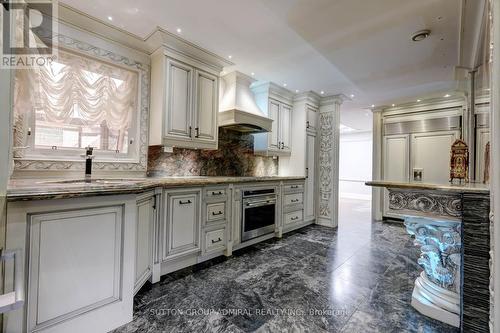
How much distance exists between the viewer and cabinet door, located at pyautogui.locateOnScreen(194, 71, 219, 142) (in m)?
2.88

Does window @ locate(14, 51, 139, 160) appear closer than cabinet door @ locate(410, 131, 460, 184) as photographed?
Yes

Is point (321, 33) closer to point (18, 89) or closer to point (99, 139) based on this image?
point (99, 139)

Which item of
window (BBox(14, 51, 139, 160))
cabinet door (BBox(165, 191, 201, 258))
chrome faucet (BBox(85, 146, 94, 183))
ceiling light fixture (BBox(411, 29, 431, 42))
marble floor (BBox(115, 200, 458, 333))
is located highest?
ceiling light fixture (BBox(411, 29, 431, 42))

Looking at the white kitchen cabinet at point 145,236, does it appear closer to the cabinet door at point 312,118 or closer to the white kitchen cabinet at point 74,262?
the white kitchen cabinet at point 74,262

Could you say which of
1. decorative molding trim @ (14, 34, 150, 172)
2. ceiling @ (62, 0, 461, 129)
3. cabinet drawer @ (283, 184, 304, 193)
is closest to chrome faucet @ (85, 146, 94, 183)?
decorative molding trim @ (14, 34, 150, 172)

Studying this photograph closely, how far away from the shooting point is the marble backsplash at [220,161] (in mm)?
2861

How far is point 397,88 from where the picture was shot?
13.0 feet

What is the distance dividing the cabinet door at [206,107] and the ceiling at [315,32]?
39 cm

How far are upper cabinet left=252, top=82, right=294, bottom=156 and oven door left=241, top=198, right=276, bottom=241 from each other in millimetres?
1028

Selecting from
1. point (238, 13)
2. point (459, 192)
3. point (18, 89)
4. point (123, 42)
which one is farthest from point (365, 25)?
point (18, 89)

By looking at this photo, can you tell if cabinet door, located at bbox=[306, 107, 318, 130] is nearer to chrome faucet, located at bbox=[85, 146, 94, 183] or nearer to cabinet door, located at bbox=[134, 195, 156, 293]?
cabinet door, located at bbox=[134, 195, 156, 293]

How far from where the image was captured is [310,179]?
431 cm

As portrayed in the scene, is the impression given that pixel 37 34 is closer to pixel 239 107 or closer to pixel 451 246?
pixel 239 107

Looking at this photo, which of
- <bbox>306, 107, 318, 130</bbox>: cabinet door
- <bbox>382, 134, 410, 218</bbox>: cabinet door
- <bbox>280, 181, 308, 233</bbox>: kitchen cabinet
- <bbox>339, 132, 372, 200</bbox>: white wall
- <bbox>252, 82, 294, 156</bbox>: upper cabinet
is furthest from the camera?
<bbox>339, 132, 372, 200</bbox>: white wall
